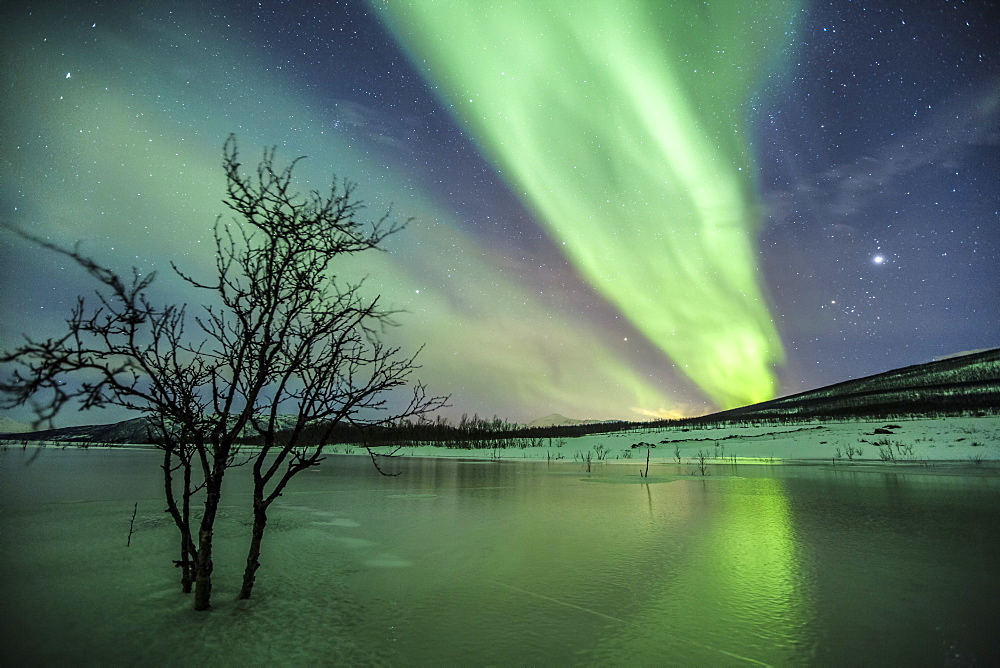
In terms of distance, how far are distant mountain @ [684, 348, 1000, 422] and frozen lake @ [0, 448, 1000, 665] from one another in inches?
2773

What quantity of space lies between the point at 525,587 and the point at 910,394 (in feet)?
382

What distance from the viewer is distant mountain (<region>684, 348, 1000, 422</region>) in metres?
74.1

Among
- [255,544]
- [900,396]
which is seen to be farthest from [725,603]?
[900,396]

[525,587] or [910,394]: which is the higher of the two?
[910,394]

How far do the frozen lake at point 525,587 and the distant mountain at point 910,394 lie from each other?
231ft

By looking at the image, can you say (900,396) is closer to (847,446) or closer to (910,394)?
(910,394)

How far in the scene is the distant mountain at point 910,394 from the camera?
74137 mm

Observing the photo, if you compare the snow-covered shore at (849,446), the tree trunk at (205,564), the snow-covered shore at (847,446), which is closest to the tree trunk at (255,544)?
the tree trunk at (205,564)

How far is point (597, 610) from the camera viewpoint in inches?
227

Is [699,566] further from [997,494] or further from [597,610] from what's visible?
[997,494]

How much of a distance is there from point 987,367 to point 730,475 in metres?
122

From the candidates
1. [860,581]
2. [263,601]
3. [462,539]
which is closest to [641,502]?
[462,539]

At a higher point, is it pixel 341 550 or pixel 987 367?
pixel 987 367

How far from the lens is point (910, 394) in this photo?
309 ft
